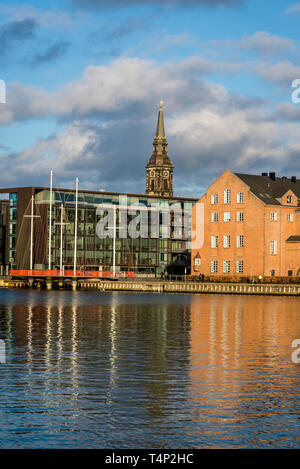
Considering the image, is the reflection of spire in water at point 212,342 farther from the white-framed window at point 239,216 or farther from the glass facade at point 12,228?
the glass facade at point 12,228

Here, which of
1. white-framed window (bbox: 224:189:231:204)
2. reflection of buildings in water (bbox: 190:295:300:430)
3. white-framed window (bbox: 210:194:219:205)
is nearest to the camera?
reflection of buildings in water (bbox: 190:295:300:430)

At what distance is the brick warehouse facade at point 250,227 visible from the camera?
124 m

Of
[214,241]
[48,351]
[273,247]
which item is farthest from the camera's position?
[214,241]

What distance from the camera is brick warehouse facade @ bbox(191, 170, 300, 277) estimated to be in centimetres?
12362

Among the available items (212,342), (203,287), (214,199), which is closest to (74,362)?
(212,342)

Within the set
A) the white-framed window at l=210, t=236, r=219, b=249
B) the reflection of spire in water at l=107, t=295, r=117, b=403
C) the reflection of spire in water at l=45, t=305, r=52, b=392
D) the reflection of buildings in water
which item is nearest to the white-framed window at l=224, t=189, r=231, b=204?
the white-framed window at l=210, t=236, r=219, b=249

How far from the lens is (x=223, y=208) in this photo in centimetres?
12950

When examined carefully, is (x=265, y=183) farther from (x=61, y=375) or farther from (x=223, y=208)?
(x=61, y=375)

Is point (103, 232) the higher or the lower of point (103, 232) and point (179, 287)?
the higher

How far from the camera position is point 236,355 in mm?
39094

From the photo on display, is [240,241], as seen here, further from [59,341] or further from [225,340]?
[59,341]

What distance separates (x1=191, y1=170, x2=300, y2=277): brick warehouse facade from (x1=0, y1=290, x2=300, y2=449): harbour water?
68.7m

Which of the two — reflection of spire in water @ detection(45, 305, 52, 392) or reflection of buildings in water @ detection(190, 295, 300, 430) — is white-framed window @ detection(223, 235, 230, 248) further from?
reflection of spire in water @ detection(45, 305, 52, 392)

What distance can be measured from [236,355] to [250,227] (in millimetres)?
86918
